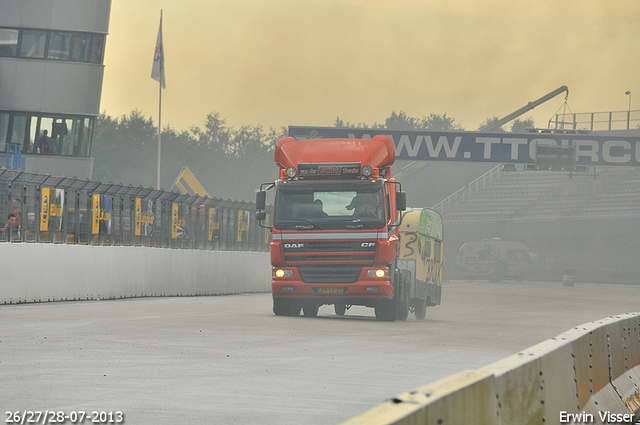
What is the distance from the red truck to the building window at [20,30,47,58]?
29016 millimetres

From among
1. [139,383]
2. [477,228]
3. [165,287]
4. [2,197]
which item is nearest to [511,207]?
[477,228]

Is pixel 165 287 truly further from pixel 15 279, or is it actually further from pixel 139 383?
pixel 139 383

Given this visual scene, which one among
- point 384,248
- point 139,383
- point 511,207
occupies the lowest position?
point 139,383

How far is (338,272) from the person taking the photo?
2056 centimetres

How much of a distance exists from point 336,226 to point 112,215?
9163 millimetres

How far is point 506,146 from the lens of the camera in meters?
51.3

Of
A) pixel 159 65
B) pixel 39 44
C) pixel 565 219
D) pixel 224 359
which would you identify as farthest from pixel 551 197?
pixel 224 359

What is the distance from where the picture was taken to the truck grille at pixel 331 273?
2050 centimetres

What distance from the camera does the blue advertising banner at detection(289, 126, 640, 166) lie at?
166 feet

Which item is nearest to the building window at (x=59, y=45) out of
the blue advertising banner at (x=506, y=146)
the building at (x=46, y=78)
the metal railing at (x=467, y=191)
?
the building at (x=46, y=78)

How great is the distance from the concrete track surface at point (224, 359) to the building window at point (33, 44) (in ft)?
85.7

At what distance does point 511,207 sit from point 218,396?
276ft

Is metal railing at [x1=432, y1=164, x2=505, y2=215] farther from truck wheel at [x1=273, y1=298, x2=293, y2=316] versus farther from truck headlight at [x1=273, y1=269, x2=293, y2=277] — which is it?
truck headlight at [x1=273, y1=269, x2=293, y2=277]

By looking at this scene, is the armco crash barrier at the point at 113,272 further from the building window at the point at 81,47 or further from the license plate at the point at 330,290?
the building window at the point at 81,47
